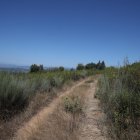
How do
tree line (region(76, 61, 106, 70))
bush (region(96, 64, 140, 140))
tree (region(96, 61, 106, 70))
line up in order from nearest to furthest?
bush (region(96, 64, 140, 140)) → tree line (region(76, 61, 106, 70)) → tree (region(96, 61, 106, 70))

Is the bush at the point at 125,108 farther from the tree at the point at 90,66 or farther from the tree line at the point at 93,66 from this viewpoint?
the tree at the point at 90,66

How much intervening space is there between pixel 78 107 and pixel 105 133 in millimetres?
2909

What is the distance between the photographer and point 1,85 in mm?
7734

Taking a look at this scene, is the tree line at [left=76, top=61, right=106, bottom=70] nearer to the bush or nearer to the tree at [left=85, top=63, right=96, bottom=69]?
the tree at [left=85, top=63, right=96, bottom=69]

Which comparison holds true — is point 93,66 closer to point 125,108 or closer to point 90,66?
point 90,66

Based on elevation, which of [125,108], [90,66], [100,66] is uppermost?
[100,66]

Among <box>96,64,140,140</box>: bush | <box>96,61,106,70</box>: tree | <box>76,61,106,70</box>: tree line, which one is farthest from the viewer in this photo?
<box>96,61,106,70</box>: tree

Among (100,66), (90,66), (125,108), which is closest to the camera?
(125,108)

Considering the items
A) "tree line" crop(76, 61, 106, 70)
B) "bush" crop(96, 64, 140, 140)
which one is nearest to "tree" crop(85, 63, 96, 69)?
"tree line" crop(76, 61, 106, 70)

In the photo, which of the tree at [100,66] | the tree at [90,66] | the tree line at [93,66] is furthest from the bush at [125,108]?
the tree at [100,66]

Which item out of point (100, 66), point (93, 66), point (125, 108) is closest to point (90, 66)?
point (93, 66)

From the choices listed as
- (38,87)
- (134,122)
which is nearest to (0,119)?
(134,122)

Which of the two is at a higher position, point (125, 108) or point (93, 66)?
point (93, 66)

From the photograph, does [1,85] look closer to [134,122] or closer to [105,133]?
[105,133]
